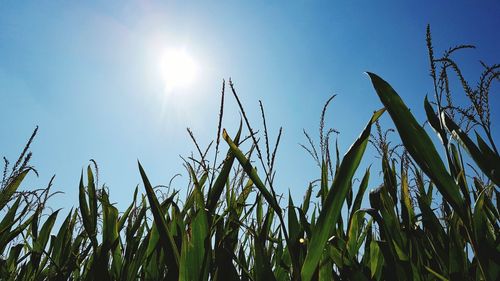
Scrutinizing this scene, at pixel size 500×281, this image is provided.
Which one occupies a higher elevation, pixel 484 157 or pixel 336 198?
pixel 484 157

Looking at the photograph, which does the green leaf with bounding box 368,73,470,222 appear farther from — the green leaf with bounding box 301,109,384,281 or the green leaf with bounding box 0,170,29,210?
Result: the green leaf with bounding box 0,170,29,210

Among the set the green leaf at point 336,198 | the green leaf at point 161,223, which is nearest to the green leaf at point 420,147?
the green leaf at point 336,198

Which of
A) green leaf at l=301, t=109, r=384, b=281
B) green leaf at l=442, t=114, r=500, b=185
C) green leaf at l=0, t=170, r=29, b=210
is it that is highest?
green leaf at l=0, t=170, r=29, b=210

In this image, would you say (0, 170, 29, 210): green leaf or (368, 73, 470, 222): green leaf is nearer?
(368, 73, 470, 222): green leaf

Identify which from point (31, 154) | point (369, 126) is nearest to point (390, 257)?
point (369, 126)

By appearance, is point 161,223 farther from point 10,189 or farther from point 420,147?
point 10,189

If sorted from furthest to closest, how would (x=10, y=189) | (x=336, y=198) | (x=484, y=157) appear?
(x=10, y=189)
(x=484, y=157)
(x=336, y=198)

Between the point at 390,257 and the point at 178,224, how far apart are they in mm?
725

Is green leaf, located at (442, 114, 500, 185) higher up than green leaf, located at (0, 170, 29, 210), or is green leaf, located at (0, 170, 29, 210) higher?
green leaf, located at (0, 170, 29, 210)

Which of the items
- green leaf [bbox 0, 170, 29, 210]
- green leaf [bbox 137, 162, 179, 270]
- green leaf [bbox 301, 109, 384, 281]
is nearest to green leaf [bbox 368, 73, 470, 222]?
green leaf [bbox 301, 109, 384, 281]

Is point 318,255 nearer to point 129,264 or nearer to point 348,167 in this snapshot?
point 348,167

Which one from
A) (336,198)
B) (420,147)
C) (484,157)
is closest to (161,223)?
(336,198)

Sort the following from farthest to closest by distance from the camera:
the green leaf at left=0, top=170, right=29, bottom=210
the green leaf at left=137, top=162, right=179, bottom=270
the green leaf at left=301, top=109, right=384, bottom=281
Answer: the green leaf at left=0, top=170, right=29, bottom=210 → the green leaf at left=137, top=162, right=179, bottom=270 → the green leaf at left=301, top=109, right=384, bottom=281

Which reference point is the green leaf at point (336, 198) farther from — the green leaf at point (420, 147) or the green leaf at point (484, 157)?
the green leaf at point (484, 157)
